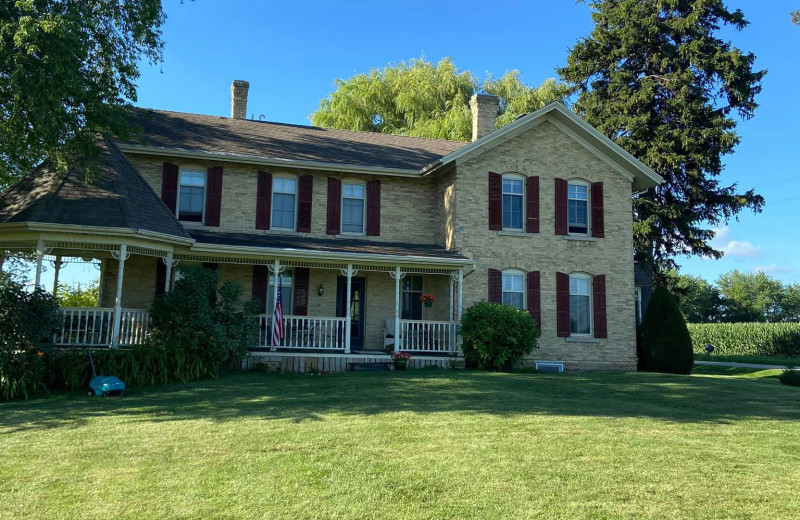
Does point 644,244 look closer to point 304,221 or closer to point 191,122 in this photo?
point 304,221

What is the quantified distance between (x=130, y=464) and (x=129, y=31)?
455 inches

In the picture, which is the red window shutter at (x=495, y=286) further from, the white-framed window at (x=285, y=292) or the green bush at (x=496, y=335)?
the white-framed window at (x=285, y=292)

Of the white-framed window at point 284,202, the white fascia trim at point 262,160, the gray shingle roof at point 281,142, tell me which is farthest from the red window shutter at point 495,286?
the white-framed window at point 284,202

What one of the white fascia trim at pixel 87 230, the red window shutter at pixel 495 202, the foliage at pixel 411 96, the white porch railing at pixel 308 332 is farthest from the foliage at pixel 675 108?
the white fascia trim at pixel 87 230

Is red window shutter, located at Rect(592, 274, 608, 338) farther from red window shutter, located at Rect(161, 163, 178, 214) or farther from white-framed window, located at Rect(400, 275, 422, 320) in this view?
red window shutter, located at Rect(161, 163, 178, 214)

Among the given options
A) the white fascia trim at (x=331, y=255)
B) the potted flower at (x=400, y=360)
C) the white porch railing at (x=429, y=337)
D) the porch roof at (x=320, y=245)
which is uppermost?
the porch roof at (x=320, y=245)

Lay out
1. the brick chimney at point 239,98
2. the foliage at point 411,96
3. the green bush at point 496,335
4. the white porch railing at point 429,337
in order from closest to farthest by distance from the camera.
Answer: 1. the green bush at point 496,335
2. the white porch railing at point 429,337
3. the brick chimney at point 239,98
4. the foliage at point 411,96

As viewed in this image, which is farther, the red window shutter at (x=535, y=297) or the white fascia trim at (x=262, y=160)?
the red window shutter at (x=535, y=297)

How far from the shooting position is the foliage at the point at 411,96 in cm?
3338

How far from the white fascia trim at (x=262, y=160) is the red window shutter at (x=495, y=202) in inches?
88.1

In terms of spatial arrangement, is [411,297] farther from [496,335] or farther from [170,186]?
[170,186]

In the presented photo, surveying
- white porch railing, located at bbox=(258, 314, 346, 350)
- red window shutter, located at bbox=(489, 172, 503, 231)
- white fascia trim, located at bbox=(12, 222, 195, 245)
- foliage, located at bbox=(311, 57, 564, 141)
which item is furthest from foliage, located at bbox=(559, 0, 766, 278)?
white fascia trim, located at bbox=(12, 222, 195, 245)

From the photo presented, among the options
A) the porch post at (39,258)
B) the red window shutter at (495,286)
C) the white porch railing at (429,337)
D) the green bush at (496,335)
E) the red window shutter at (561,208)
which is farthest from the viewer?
the red window shutter at (561,208)

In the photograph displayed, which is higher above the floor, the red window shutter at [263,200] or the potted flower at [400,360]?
the red window shutter at [263,200]
